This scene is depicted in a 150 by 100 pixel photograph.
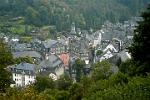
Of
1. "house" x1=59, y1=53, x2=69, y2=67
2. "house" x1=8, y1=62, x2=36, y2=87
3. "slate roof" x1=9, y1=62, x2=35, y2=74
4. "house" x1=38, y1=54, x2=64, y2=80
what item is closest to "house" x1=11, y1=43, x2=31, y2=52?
"house" x1=59, y1=53, x2=69, y2=67

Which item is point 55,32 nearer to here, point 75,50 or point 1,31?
point 1,31

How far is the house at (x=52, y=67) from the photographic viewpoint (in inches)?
1459

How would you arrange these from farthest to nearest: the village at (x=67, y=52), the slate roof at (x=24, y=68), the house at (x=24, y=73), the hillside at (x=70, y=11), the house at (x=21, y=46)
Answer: the hillside at (x=70, y=11) < the house at (x=21, y=46) < the village at (x=67, y=52) < the house at (x=24, y=73) < the slate roof at (x=24, y=68)

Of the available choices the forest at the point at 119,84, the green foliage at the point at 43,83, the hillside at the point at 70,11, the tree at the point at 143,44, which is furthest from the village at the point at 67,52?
the tree at the point at 143,44

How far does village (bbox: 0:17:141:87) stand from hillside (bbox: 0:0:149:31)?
10.2 feet

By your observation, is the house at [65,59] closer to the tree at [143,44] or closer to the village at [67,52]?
the village at [67,52]

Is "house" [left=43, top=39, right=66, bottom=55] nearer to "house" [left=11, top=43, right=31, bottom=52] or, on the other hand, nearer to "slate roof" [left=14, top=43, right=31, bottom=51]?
"house" [left=11, top=43, right=31, bottom=52]

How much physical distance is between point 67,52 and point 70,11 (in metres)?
31.5

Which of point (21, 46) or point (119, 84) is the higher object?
point (119, 84)

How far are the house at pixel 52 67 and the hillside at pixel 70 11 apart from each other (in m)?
33.0

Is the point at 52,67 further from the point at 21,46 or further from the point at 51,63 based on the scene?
the point at 21,46

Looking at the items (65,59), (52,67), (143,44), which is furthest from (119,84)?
(65,59)

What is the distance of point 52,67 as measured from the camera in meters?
38.6

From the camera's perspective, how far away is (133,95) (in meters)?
11.1
